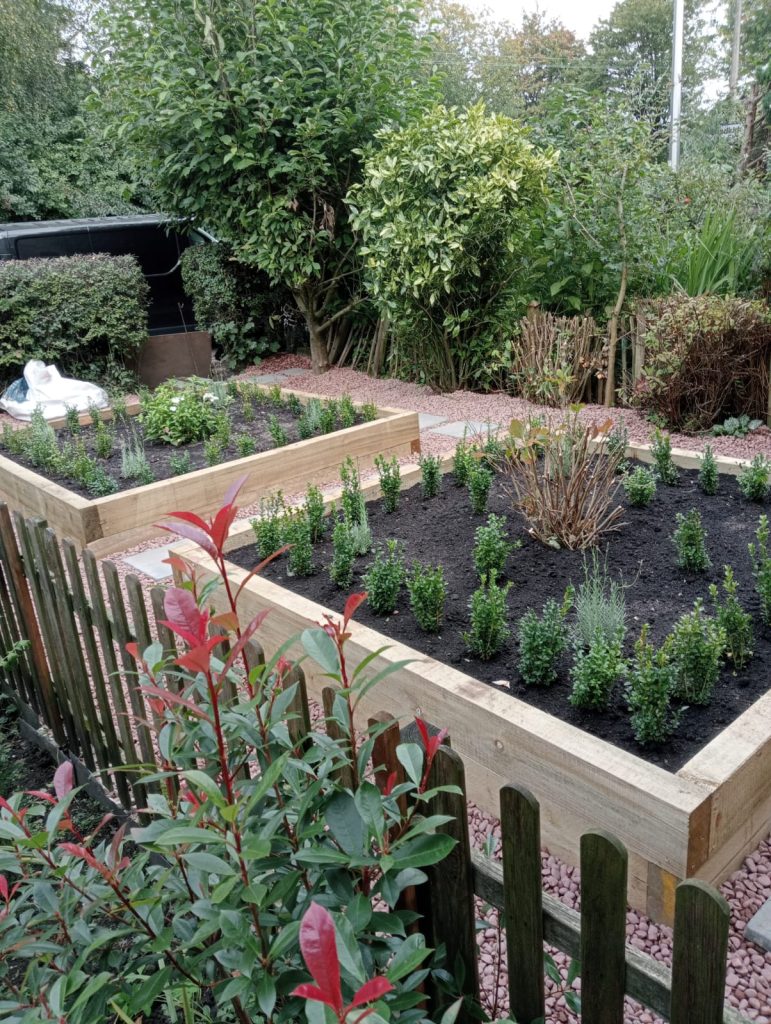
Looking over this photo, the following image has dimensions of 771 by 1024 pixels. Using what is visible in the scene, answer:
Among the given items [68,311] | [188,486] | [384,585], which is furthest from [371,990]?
[68,311]

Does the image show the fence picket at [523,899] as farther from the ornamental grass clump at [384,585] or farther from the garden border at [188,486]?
the garden border at [188,486]

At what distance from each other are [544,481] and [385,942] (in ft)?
8.29

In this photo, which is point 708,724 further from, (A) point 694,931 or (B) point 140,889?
(B) point 140,889

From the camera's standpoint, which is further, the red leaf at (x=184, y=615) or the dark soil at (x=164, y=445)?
the dark soil at (x=164, y=445)

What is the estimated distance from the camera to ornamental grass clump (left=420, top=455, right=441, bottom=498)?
13.8ft

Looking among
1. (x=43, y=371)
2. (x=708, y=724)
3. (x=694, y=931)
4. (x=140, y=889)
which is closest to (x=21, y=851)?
(x=140, y=889)

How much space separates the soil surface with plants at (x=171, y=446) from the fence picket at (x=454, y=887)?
12.8 feet

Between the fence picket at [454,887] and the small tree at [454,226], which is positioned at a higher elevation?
the small tree at [454,226]

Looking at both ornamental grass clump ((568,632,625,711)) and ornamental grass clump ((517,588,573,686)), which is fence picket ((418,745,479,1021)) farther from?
ornamental grass clump ((517,588,573,686))

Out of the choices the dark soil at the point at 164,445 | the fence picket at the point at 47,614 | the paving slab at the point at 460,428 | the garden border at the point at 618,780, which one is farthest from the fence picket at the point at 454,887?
the paving slab at the point at 460,428

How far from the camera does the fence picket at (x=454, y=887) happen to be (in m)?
1.28

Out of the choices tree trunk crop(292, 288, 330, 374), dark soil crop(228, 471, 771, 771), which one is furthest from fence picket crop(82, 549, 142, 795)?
tree trunk crop(292, 288, 330, 374)

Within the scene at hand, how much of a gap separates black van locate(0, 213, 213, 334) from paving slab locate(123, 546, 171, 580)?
607cm

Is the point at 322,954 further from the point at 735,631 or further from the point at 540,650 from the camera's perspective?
the point at 735,631
